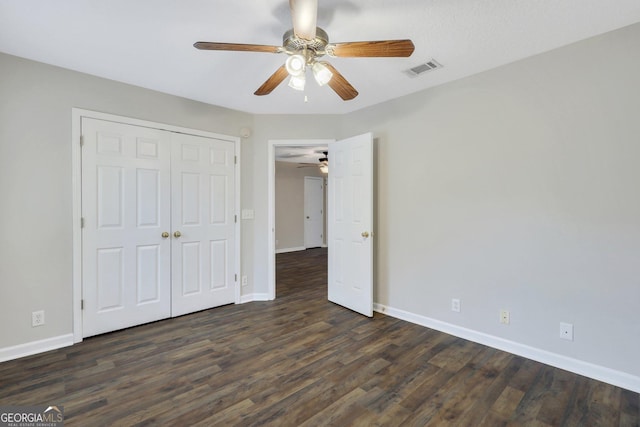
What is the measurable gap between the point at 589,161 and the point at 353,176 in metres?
2.04

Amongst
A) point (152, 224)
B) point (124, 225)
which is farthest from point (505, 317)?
point (124, 225)

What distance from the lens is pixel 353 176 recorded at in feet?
11.3

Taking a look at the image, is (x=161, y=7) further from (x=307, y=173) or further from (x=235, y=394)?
(x=307, y=173)

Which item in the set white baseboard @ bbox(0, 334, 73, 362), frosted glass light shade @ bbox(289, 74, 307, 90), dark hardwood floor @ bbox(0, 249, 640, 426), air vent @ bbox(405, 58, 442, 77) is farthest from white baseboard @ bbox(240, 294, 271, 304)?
air vent @ bbox(405, 58, 442, 77)

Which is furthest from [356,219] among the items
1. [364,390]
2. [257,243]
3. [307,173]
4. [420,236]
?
[307,173]

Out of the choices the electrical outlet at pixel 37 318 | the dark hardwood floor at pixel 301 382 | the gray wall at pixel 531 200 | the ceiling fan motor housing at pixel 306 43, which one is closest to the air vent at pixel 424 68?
the gray wall at pixel 531 200

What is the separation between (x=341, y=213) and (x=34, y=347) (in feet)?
10.1

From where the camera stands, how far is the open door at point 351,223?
326cm

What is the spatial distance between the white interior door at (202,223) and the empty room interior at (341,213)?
24mm

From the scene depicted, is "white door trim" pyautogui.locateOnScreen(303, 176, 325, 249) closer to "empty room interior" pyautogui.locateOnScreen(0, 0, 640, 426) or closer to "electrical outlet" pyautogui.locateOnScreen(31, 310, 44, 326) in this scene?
"empty room interior" pyautogui.locateOnScreen(0, 0, 640, 426)

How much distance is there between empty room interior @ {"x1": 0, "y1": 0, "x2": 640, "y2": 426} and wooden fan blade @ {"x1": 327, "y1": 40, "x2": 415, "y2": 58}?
2 centimetres

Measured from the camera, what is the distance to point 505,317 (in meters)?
2.52

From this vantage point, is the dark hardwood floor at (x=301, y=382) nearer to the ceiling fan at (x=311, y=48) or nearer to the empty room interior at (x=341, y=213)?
the empty room interior at (x=341, y=213)

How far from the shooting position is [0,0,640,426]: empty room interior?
185 centimetres
